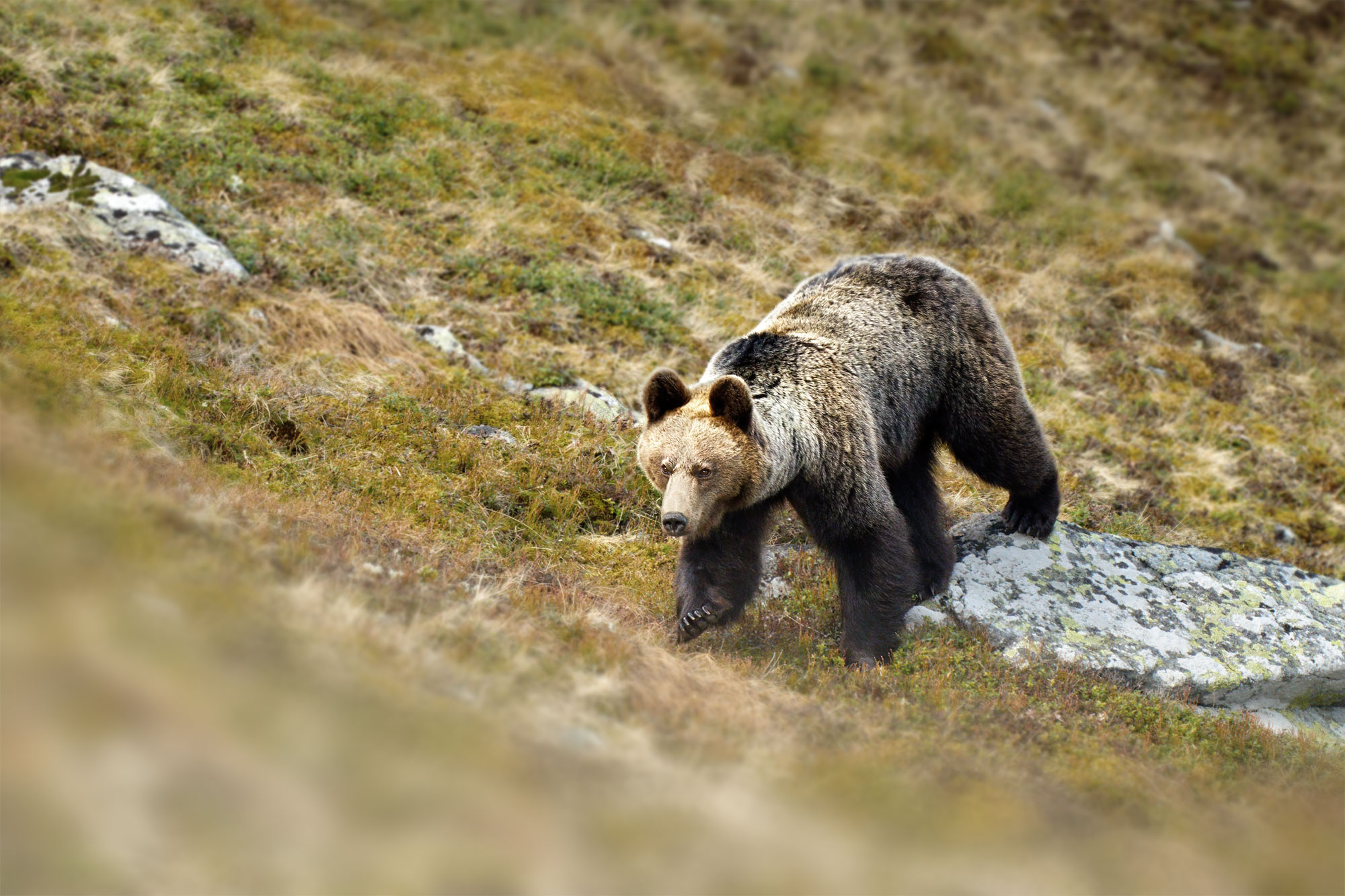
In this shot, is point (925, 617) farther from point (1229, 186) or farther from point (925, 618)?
point (1229, 186)

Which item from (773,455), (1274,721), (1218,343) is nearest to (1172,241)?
(1218,343)

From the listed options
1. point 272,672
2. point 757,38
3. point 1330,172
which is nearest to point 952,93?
point 757,38

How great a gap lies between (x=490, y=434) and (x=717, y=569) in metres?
3.23

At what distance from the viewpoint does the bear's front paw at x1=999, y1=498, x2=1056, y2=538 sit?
8180 millimetres

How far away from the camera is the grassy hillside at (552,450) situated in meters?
3.33

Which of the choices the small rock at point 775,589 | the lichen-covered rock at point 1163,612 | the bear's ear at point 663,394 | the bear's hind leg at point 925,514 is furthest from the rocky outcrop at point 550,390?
the lichen-covered rock at point 1163,612

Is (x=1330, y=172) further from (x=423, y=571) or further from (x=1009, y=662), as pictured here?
(x=423, y=571)

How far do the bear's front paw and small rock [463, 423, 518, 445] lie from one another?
4.34m

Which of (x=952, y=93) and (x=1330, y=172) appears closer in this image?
(x=952, y=93)

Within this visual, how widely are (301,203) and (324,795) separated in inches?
421

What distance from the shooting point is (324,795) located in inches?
125

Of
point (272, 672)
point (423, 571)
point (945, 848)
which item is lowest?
point (423, 571)

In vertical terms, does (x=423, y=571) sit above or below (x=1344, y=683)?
above

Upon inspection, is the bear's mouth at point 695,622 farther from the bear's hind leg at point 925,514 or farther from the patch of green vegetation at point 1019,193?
the patch of green vegetation at point 1019,193
